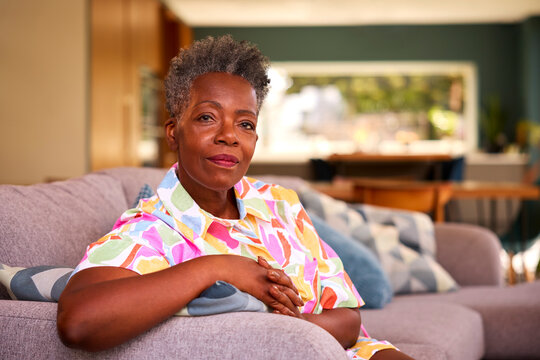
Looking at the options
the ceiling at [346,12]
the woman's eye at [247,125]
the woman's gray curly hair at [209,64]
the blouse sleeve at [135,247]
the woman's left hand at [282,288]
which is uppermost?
the ceiling at [346,12]

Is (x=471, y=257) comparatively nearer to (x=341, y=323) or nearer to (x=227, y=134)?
(x=341, y=323)

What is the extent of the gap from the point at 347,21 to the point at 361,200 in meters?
5.69

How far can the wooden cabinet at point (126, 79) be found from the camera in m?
5.54

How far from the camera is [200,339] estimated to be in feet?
3.19

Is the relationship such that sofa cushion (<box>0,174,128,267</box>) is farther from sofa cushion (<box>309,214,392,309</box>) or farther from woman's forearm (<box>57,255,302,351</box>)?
sofa cushion (<box>309,214,392,309</box>)

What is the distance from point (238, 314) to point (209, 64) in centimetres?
45

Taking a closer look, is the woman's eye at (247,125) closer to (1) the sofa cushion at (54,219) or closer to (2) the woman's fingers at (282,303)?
(2) the woman's fingers at (282,303)

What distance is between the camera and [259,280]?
108 centimetres

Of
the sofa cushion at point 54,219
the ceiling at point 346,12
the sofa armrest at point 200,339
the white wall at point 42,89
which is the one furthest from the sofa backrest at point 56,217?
the ceiling at point 346,12

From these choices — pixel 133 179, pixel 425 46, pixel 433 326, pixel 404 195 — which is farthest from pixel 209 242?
pixel 425 46

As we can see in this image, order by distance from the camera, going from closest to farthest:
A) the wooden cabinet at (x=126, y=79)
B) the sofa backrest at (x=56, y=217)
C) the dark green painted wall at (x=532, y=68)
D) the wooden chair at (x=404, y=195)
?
the sofa backrest at (x=56, y=217), the wooden chair at (x=404, y=195), the wooden cabinet at (x=126, y=79), the dark green painted wall at (x=532, y=68)

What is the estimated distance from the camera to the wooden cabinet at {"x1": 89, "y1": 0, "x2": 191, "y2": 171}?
5.54 metres

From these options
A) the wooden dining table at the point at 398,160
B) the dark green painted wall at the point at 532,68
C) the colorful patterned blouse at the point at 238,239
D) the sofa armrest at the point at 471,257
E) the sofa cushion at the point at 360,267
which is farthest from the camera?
the dark green painted wall at the point at 532,68

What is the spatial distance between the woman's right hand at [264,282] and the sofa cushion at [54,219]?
0.50 m
